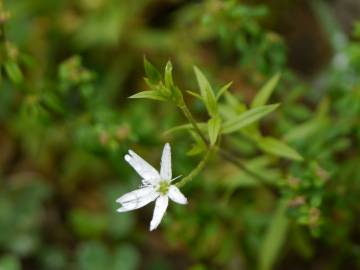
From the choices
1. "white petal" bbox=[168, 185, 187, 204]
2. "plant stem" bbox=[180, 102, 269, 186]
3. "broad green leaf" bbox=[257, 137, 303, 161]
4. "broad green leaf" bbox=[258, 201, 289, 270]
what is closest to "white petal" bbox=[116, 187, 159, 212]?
"white petal" bbox=[168, 185, 187, 204]

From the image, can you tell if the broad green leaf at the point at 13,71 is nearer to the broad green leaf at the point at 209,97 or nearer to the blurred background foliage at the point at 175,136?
the blurred background foliage at the point at 175,136

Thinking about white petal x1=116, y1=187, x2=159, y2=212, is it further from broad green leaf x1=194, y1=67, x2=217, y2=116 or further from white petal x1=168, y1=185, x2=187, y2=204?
broad green leaf x1=194, y1=67, x2=217, y2=116

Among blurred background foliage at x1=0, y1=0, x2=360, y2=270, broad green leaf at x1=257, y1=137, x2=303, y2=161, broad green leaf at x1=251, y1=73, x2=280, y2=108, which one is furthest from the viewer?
blurred background foliage at x1=0, y1=0, x2=360, y2=270

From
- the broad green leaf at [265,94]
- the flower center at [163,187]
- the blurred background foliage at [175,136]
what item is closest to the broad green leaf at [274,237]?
the blurred background foliage at [175,136]

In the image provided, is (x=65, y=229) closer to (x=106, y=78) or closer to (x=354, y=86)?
(x=106, y=78)

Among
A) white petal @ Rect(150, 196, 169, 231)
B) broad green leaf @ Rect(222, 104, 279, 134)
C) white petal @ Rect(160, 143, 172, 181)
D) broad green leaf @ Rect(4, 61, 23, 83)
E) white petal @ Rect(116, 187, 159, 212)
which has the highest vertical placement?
broad green leaf @ Rect(4, 61, 23, 83)
